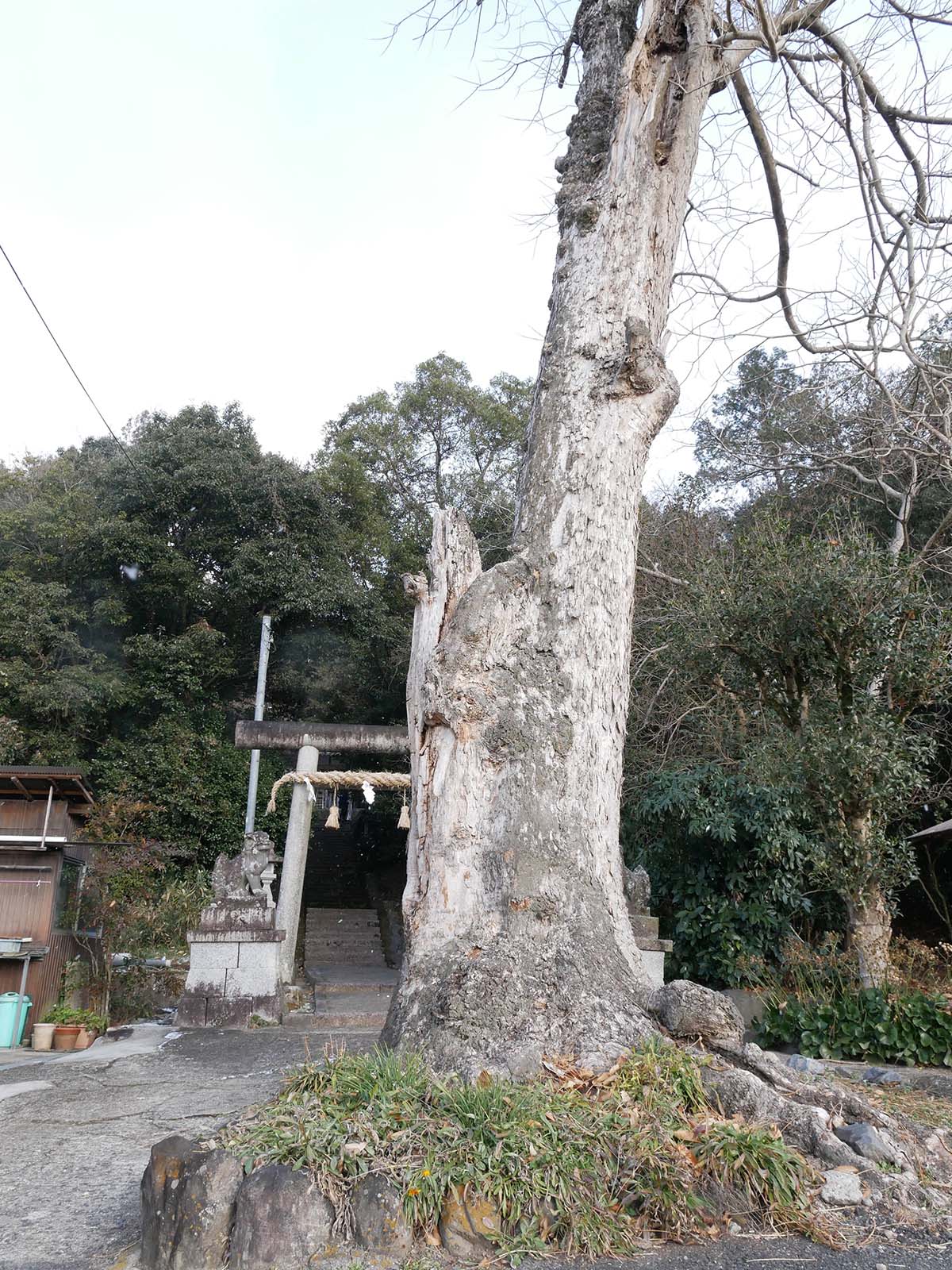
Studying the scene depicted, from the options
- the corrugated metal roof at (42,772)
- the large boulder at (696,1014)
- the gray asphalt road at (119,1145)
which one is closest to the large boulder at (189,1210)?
the gray asphalt road at (119,1145)

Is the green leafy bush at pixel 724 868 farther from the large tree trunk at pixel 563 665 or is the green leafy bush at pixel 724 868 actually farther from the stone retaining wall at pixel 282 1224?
the stone retaining wall at pixel 282 1224

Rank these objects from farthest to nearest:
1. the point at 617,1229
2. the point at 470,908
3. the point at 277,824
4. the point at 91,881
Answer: the point at 277,824
the point at 91,881
the point at 470,908
the point at 617,1229

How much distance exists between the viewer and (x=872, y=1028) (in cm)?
656

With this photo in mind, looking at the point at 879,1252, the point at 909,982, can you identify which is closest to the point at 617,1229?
the point at 879,1252

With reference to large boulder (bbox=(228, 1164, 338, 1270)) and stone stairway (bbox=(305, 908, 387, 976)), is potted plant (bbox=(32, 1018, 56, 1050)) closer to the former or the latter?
stone stairway (bbox=(305, 908, 387, 976))

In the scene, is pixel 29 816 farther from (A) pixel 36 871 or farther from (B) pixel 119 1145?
(B) pixel 119 1145

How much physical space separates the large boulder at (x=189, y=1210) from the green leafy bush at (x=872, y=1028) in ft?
17.7

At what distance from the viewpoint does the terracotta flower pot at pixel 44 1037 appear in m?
8.21

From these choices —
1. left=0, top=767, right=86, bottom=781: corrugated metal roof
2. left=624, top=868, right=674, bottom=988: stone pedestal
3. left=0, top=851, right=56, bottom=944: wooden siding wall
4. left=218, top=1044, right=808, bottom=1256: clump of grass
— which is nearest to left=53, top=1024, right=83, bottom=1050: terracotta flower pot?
left=0, top=851, right=56, bottom=944: wooden siding wall

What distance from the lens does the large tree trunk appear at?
3.30 m

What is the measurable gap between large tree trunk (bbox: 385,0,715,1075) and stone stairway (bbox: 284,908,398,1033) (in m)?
2.94

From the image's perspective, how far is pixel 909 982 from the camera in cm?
718

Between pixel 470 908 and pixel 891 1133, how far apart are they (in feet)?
5.58

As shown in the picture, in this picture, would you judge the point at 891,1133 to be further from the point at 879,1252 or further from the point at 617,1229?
the point at 617,1229
